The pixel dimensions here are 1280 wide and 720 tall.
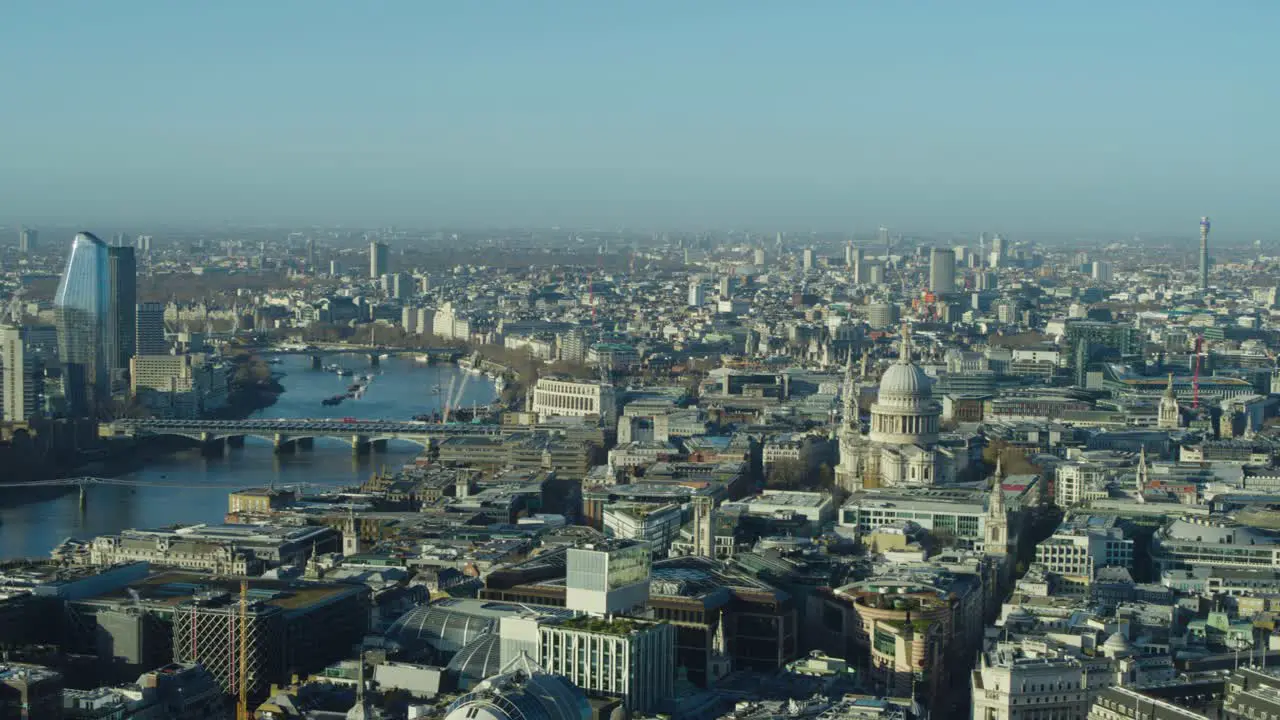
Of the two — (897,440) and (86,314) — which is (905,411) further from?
(86,314)

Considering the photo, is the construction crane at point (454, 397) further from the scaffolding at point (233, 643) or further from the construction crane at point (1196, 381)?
the scaffolding at point (233, 643)

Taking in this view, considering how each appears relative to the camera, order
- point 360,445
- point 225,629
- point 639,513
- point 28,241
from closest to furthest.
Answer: point 225,629 < point 639,513 < point 360,445 < point 28,241

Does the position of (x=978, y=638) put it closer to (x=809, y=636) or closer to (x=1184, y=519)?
(x=809, y=636)

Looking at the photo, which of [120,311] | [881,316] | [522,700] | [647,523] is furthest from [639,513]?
[881,316]

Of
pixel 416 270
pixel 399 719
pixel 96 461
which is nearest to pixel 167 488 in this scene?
pixel 96 461

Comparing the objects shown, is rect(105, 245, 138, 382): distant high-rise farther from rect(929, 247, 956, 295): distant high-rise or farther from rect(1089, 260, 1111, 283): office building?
rect(1089, 260, 1111, 283): office building

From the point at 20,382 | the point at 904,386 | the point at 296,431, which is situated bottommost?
the point at 296,431

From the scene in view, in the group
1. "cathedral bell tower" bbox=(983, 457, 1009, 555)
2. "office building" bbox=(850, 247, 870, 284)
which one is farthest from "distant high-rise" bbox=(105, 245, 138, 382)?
Answer: "office building" bbox=(850, 247, 870, 284)
